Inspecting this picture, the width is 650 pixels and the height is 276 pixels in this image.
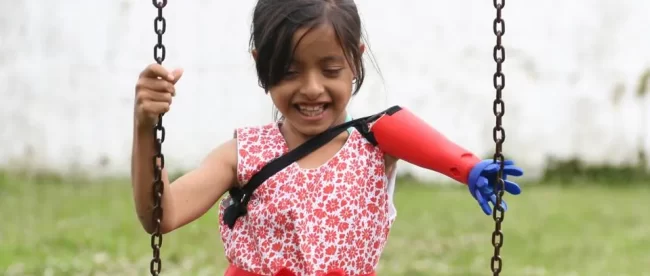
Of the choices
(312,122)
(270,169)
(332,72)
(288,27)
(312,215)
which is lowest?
(312,215)

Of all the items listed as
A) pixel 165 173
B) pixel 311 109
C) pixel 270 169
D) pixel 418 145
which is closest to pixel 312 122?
pixel 311 109

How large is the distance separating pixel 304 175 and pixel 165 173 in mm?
322

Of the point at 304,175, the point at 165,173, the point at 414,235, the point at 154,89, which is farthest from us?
the point at 414,235

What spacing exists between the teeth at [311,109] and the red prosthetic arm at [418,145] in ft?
0.51

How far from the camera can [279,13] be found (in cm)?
234

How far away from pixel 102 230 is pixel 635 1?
5.14 metres

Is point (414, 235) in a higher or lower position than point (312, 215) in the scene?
lower

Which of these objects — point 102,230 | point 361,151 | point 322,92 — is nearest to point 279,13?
point 322,92

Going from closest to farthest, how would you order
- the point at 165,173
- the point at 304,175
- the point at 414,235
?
the point at 165,173
the point at 304,175
the point at 414,235

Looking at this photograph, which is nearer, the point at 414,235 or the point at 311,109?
the point at 311,109

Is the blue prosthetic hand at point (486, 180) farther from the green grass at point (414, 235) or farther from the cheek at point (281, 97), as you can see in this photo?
the green grass at point (414, 235)

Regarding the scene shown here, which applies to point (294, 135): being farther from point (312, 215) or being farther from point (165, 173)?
point (165, 173)

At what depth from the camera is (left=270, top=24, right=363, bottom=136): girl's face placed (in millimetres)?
2293

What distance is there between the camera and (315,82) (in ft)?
7.53
